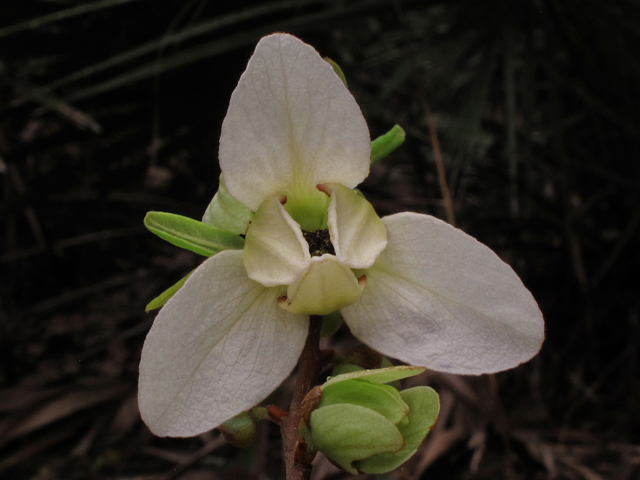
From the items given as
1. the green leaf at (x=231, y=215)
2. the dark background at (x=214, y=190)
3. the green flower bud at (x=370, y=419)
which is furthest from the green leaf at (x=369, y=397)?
the dark background at (x=214, y=190)

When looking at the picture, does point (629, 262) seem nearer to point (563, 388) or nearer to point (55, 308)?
point (563, 388)

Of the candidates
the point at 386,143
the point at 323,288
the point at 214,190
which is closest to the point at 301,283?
the point at 323,288

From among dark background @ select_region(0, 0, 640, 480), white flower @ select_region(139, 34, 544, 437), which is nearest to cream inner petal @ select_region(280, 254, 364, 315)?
white flower @ select_region(139, 34, 544, 437)

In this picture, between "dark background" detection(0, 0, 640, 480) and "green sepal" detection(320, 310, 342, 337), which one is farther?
"dark background" detection(0, 0, 640, 480)

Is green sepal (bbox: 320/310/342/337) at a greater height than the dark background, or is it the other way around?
green sepal (bbox: 320/310/342/337)

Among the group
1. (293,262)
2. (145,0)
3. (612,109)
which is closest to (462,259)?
(293,262)

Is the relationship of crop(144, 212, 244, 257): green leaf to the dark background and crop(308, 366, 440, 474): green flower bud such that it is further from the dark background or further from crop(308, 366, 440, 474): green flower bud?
the dark background
